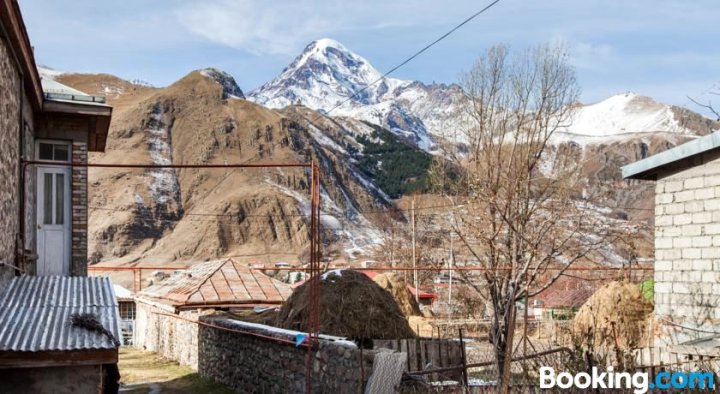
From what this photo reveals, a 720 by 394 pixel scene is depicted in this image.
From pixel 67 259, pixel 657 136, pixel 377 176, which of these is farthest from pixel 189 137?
pixel 657 136

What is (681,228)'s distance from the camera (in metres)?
13.2

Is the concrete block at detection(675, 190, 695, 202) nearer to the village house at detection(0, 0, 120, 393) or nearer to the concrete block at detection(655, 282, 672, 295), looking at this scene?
the concrete block at detection(655, 282, 672, 295)

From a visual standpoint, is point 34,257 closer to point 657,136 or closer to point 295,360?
point 295,360

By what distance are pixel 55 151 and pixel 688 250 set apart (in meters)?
10.8

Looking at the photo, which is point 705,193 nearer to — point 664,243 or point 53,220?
point 664,243

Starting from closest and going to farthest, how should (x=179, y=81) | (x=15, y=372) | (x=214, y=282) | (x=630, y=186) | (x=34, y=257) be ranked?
(x=15, y=372) < (x=34, y=257) < (x=214, y=282) < (x=179, y=81) < (x=630, y=186)

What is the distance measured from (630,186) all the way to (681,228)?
121909 millimetres

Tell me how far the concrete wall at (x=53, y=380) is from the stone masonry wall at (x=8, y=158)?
2036mm

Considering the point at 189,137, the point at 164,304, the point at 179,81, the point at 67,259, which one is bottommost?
the point at 164,304

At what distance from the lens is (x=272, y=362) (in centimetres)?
1343

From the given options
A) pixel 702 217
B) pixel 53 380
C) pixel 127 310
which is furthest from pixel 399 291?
pixel 53 380

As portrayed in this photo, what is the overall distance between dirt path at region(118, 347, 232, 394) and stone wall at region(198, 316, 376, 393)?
34 cm

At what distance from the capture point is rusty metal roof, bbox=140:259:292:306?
22594 mm

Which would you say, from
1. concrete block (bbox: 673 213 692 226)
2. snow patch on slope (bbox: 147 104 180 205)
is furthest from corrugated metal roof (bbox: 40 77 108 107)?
snow patch on slope (bbox: 147 104 180 205)
